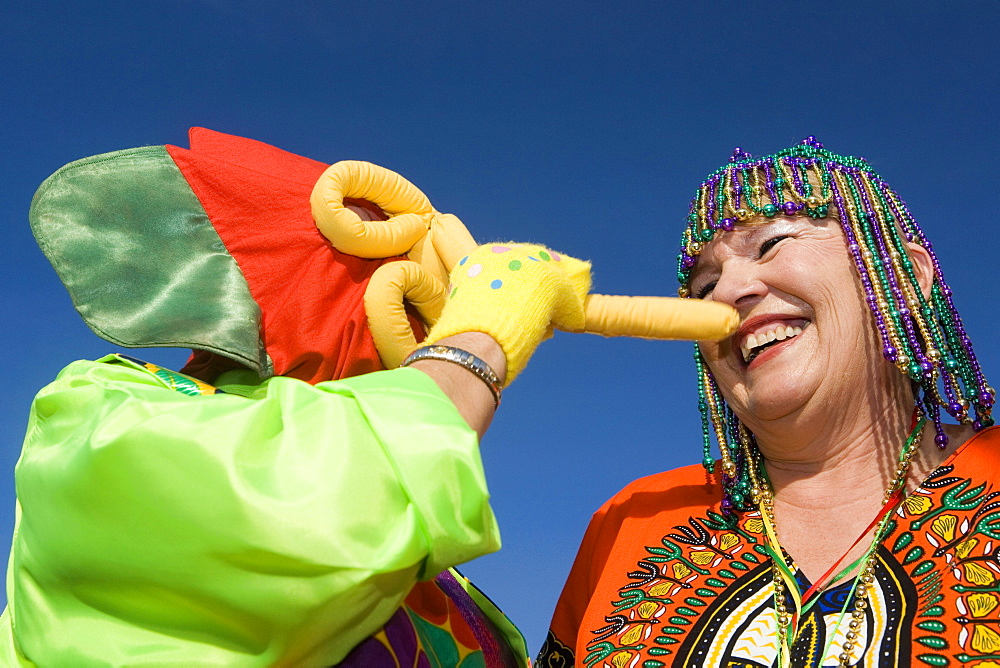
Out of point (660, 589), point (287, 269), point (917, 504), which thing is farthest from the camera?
point (660, 589)

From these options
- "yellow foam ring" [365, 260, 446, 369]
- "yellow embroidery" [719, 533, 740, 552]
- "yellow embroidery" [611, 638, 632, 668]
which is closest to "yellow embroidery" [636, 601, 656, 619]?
"yellow embroidery" [611, 638, 632, 668]

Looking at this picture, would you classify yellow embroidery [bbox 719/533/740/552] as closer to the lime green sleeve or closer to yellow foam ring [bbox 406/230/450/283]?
yellow foam ring [bbox 406/230/450/283]

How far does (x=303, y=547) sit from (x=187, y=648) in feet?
0.87

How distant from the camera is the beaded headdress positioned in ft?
8.29

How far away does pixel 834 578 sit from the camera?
7.59ft

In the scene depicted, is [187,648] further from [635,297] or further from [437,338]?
[635,297]

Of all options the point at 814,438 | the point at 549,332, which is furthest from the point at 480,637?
the point at 814,438

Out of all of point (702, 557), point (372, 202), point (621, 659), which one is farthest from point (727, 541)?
point (372, 202)

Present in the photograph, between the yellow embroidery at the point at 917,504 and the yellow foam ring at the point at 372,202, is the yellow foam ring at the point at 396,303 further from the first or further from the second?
the yellow embroidery at the point at 917,504

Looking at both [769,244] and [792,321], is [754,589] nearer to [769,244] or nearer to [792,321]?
[792,321]

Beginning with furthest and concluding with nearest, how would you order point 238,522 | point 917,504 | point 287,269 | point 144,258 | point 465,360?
point 917,504
point 287,269
point 144,258
point 465,360
point 238,522

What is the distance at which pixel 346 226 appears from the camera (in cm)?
219

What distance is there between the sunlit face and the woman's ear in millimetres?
224

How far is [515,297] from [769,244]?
1061mm
